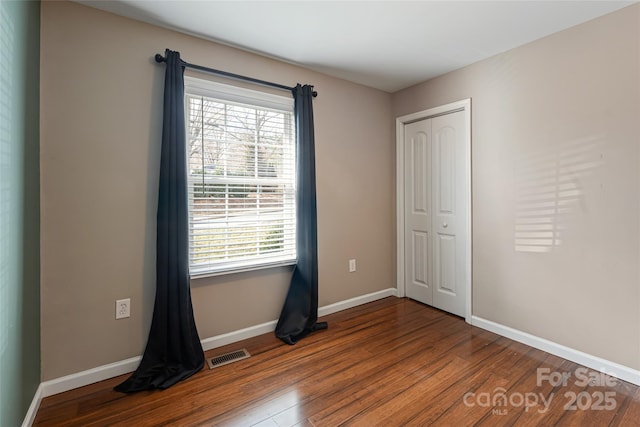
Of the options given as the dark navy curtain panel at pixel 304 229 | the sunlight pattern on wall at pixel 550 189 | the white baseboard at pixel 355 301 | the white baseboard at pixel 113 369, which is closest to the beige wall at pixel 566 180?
the sunlight pattern on wall at pixel 550 189

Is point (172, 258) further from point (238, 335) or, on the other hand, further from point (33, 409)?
point (33, 409)

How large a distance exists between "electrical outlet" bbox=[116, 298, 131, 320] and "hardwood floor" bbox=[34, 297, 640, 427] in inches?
16.2

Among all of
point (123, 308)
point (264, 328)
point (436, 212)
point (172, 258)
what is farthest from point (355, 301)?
point (123, 308)

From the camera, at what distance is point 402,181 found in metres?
3.51

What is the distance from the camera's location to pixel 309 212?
272 cm

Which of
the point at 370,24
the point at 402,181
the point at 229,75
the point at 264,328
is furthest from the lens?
the point at 402,181

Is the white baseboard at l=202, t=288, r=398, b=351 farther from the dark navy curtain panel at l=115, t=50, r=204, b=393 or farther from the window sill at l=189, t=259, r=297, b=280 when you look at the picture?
the window sill at l=189, t=259, r=297, b=280

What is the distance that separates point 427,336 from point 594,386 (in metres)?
1.06

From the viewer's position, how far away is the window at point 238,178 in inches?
91.4

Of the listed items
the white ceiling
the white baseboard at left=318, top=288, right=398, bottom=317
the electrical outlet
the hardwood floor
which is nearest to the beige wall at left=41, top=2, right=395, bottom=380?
the electrical outlet

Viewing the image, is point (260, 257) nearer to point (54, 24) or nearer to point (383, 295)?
point (383, 295)

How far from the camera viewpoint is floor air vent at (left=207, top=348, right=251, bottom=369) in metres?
2.17

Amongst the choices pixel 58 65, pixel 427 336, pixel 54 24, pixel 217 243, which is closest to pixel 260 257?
pixel 217 243

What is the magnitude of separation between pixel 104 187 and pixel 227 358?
4.83 feet
